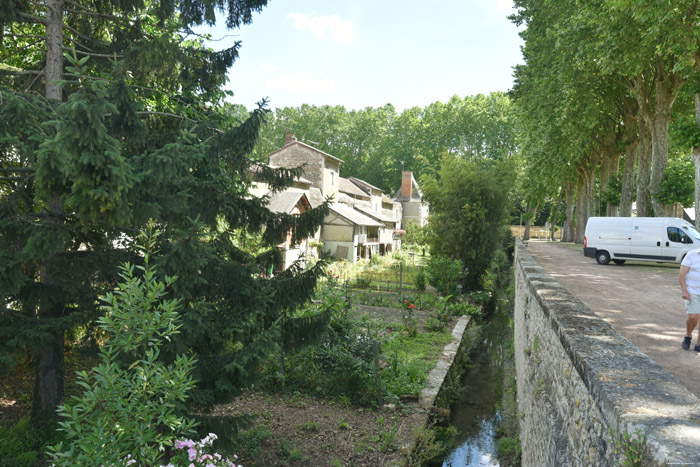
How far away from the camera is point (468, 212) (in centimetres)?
2192

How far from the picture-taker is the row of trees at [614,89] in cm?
1286

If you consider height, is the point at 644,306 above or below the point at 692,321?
below

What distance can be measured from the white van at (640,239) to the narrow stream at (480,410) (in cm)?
563

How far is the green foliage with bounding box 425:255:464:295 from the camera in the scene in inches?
A: 797

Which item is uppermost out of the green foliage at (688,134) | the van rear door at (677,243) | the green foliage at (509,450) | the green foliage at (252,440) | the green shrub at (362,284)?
the green foliage at (688,134)

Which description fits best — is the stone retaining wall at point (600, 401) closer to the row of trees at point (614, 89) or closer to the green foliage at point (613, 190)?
the row of trees at point (614, 89)

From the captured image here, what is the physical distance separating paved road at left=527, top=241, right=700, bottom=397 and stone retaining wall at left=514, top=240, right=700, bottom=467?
1.32m

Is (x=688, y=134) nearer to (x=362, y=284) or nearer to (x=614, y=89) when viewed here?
(x=614, y=89)

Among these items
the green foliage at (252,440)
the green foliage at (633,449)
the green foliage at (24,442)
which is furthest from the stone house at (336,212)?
the green foliage at (633,449)

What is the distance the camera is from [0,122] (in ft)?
19.2

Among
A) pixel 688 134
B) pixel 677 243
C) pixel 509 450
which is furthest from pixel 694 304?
pixel 677 243

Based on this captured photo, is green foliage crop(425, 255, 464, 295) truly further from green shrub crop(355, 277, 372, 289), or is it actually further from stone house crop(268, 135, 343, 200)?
stone house crop(268, 135, 343, 200)

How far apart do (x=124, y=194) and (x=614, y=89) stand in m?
22.5

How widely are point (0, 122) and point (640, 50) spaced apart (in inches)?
661
